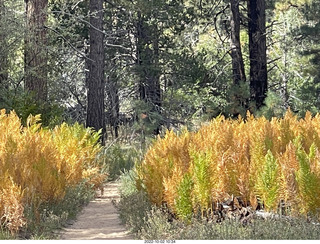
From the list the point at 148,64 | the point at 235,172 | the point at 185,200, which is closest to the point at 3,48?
the point at 148,64

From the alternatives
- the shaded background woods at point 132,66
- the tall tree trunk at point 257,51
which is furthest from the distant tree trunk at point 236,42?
the tall tree trunk at point 257,51

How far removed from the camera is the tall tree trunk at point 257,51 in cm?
1994

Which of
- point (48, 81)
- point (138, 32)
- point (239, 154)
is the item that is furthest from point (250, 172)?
point (138, 32)

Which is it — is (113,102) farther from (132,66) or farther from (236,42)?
(236,42)

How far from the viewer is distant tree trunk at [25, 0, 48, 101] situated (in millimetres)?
15294

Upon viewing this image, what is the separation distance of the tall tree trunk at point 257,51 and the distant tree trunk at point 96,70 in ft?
16.4

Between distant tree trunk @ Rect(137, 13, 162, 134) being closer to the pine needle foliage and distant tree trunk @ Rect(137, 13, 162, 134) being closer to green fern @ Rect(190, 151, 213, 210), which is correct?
the pine needle foliage

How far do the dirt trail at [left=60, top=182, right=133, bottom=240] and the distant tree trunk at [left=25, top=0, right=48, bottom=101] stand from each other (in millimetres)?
5612

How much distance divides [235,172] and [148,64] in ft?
44.8

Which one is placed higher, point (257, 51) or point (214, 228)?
point (257, 51)

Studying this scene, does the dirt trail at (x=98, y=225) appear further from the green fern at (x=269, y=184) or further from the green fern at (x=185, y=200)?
the green fern at (x=269, y=184)

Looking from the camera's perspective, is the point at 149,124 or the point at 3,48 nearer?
the point at 3,48

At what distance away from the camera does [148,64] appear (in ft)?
70.2

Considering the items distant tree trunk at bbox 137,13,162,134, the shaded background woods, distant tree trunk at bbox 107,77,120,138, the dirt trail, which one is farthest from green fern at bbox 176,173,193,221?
distant tree trunk at bbox 107,77,120,138
